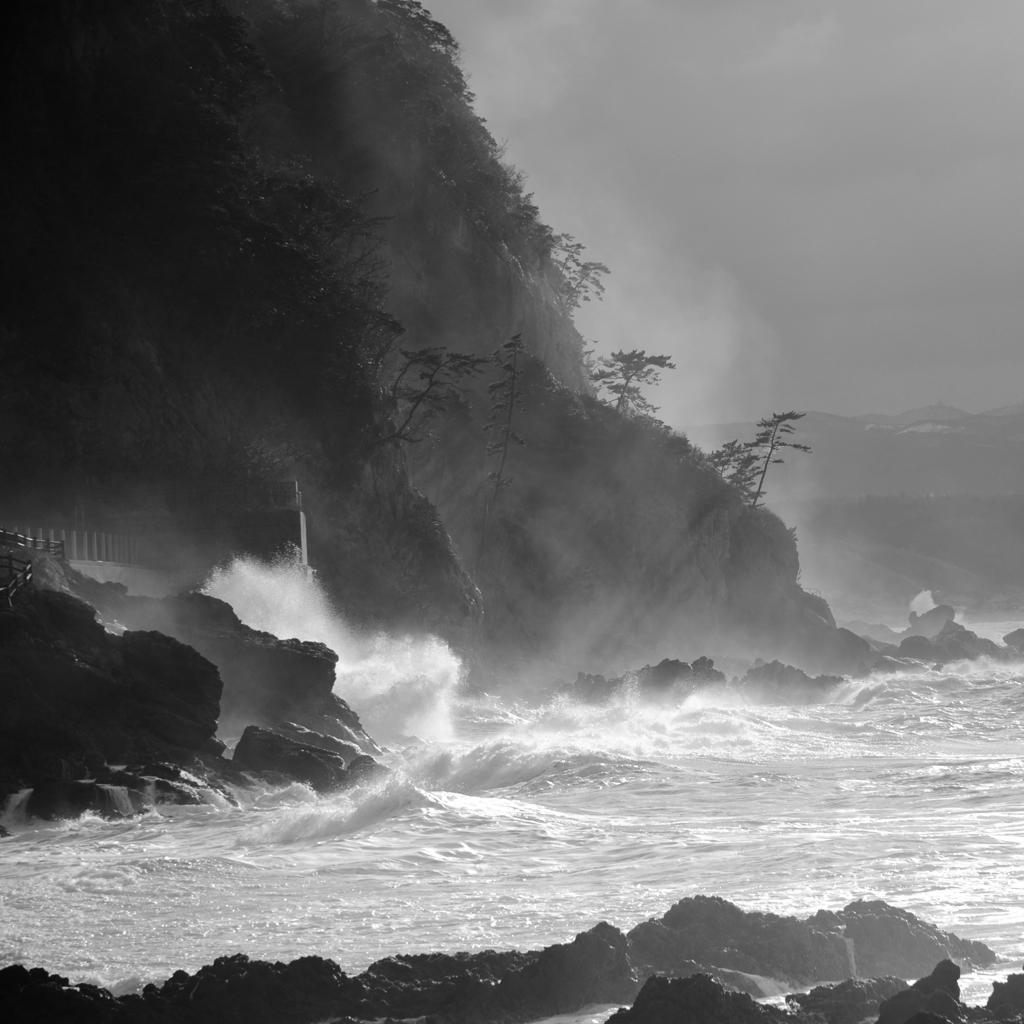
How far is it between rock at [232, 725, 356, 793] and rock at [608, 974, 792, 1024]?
11603 mm

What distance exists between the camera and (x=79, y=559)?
94.9 feet

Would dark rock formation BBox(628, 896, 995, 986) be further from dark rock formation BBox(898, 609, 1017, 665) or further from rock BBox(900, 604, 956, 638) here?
rock BBox(900, 604, 956, 638)

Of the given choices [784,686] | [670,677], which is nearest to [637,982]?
[670,677]

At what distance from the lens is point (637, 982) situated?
935 centimetres

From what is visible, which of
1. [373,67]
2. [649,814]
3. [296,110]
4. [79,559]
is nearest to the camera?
[649,814]

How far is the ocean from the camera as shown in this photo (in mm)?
11219

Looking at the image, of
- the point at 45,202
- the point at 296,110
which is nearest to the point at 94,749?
the point at 45,202

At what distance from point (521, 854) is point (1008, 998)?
7279 mm

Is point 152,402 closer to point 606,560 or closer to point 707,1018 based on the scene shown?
point 606,560

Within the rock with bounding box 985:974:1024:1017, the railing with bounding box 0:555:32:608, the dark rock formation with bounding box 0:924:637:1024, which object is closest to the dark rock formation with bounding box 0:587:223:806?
the railing with bounding box 0:555:32:608

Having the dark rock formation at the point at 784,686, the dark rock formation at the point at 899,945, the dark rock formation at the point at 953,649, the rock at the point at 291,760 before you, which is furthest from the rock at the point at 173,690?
the dark rock formation at the point at 953,649

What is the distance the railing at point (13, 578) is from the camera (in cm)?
1973

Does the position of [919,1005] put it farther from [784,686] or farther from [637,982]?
[784,686]

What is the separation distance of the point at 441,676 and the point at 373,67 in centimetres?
2451
